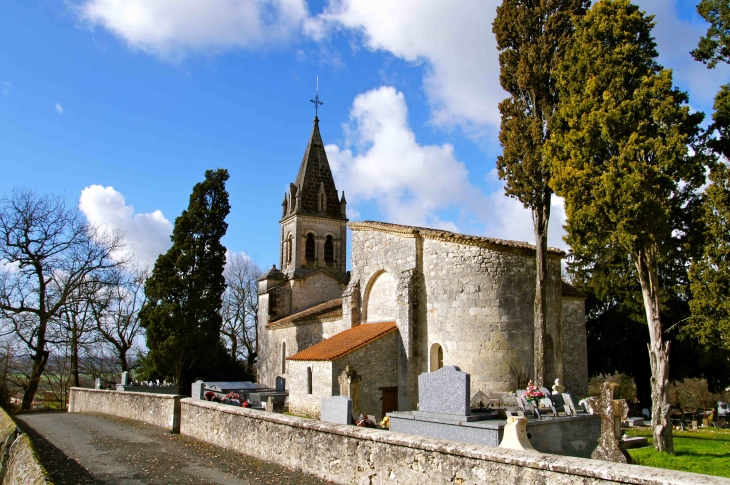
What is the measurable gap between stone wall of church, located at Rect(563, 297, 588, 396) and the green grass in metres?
5.07

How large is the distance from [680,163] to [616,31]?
14.0 feet

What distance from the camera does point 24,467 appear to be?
292 inches

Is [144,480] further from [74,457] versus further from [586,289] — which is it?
[586,289]

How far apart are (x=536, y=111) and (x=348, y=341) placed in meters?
10.6

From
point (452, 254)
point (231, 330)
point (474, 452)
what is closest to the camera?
point (474, 452)

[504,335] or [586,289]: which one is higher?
[586,289]

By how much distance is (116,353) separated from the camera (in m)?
34.1

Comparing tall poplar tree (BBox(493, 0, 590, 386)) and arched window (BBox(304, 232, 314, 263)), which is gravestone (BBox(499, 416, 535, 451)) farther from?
arched window (BBox(304, 232, 314, 263))

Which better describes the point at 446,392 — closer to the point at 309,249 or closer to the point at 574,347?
the point at 574,347

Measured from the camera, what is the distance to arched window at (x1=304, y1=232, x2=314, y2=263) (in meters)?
35.4

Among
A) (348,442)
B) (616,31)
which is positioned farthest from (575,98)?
(348,442)

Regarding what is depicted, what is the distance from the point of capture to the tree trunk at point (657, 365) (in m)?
14.3

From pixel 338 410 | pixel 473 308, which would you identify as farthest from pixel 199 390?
pixel 473 308

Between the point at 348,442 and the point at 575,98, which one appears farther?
the point at 575,98
